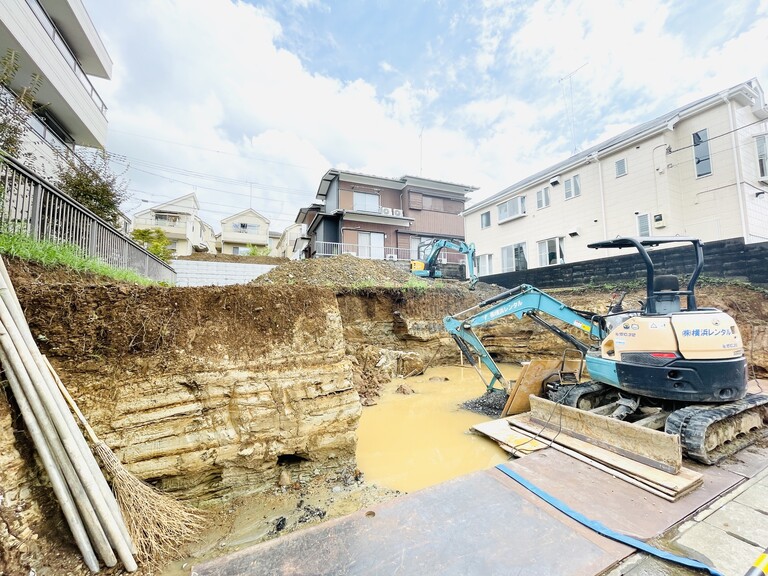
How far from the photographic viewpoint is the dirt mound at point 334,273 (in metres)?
14.5

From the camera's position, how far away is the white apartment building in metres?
7.28

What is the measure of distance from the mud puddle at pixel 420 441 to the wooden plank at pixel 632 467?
2.69 feet

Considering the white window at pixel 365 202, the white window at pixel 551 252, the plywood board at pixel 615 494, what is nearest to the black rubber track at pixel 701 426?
the plywood board at pixel 615 494

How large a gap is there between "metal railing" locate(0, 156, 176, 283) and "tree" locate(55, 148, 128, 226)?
5.80 feet

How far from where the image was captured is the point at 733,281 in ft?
28.1

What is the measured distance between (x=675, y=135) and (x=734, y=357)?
11325 millimetres

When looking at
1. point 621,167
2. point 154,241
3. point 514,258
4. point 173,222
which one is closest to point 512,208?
point 514,258

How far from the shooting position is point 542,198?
15281mm

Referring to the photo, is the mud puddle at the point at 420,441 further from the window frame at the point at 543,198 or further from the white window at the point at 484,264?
the white window at the point at 484,264

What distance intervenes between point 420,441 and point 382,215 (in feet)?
58.8

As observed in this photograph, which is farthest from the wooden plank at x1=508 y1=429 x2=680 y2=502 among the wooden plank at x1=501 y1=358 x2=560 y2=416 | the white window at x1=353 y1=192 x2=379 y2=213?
the white window at x1=353 y1=192 x2=379 y2=213

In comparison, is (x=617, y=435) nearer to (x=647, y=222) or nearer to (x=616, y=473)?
(x=616, y=473)

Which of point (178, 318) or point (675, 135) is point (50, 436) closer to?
point (178, 318)

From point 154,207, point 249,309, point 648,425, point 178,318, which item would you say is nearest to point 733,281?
point 648,425
